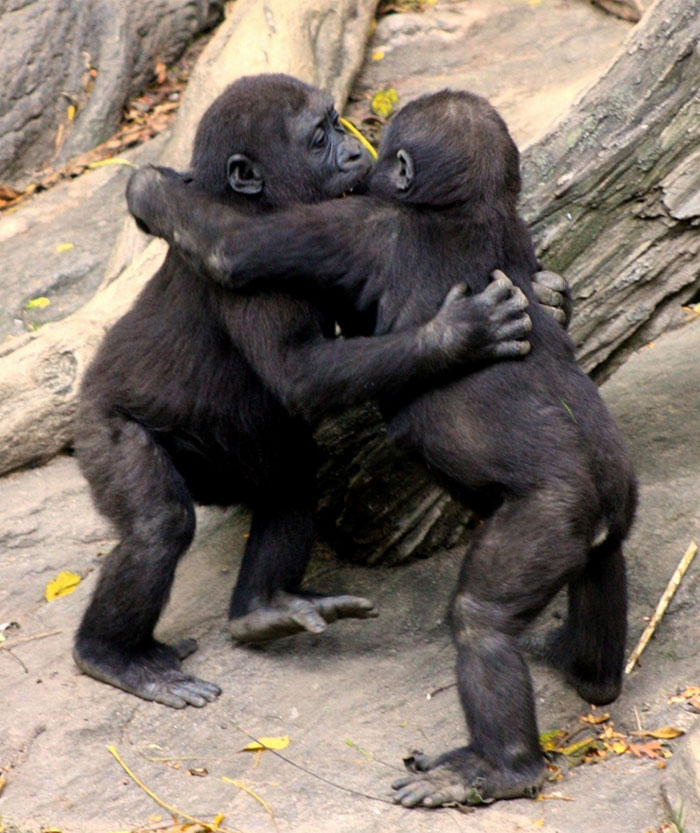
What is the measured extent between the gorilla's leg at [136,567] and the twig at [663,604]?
1.59 m

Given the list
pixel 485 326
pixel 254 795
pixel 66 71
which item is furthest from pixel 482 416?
pixel 66 71

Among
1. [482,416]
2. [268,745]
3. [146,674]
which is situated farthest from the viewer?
[146,674]

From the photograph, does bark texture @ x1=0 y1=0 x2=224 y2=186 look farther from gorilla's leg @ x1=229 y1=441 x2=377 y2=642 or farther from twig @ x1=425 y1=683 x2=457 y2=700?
twig @ x1=425 y1=683 x2=457 y2=700

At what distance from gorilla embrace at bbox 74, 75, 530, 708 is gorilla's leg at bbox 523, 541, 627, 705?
800 mm

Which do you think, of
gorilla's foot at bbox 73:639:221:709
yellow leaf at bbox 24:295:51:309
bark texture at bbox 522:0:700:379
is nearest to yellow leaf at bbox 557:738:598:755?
gorilla's foot at bbox 73:639:221:709

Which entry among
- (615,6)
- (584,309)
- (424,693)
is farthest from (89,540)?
(615,6)

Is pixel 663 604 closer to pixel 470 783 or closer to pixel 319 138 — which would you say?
pixel 470 783

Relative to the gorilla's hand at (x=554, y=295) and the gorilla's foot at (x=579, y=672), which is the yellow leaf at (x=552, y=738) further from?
the gorilla's hand at (x=554, y=295)

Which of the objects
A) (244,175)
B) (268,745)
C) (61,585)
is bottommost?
(61,585)

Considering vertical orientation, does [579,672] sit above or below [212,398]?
below

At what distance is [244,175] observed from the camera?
439 cm

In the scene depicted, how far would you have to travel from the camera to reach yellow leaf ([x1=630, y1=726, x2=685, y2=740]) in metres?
3.94

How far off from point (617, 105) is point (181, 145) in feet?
11.6

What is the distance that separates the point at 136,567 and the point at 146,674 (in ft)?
1.36
